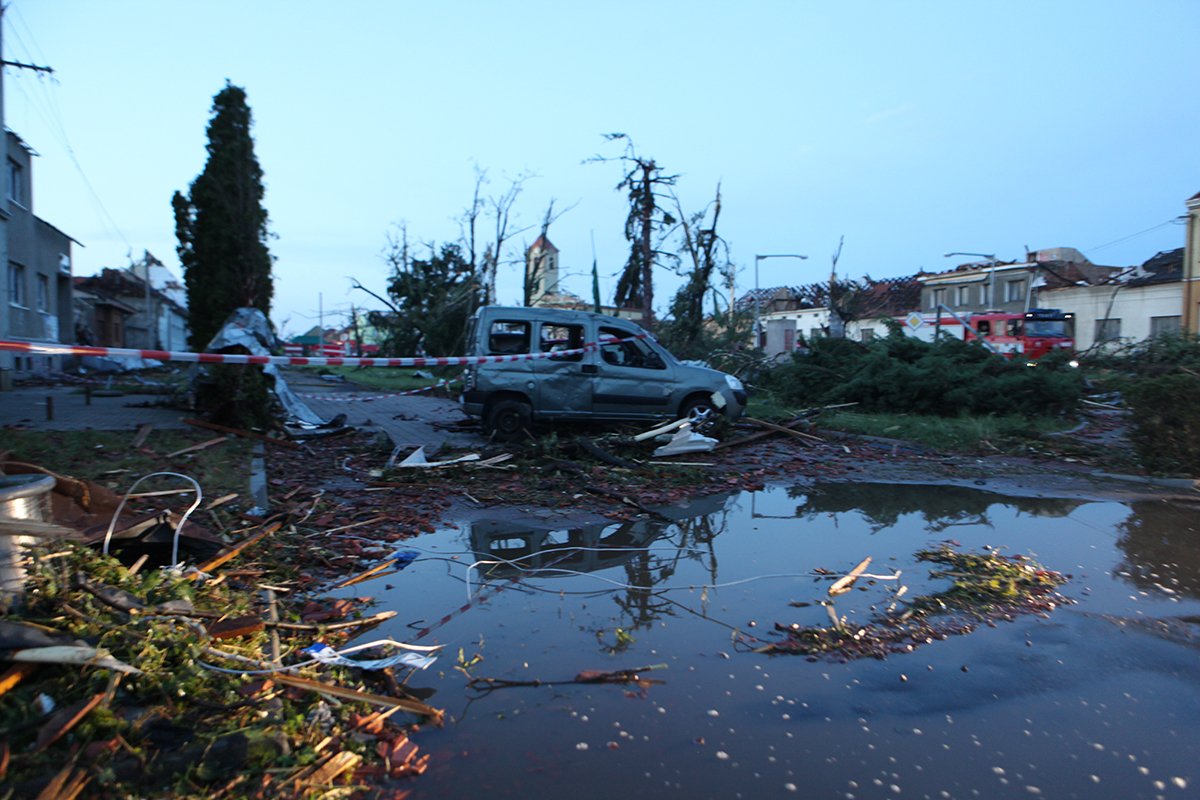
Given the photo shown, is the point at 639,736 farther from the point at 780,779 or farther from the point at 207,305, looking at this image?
the point at 207,305

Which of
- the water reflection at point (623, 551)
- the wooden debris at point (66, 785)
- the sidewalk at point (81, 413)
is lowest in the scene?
the water reflection at point (623, 551)

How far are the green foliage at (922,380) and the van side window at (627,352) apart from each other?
6.20 meters

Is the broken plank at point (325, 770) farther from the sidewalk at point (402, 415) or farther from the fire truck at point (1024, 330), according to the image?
the fire truck at point (1024, 330)

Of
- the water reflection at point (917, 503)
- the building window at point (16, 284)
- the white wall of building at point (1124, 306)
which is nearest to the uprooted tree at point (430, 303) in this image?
the building window at point (16, 284)

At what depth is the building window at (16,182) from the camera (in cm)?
2266

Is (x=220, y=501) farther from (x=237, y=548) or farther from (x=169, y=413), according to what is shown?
(x=169, y=413)

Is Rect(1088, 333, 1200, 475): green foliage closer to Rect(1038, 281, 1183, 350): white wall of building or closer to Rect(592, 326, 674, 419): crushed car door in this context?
Rect(592, 326, 674, 419): crushed car door

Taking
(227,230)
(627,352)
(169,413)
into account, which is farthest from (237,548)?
(227,230)

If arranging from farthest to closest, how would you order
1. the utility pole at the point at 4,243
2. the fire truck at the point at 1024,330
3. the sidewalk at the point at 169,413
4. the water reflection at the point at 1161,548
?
the fire truck at the point at 1024,330 → the utility pole at the point at 4,243 → the sidewalk at the point at 169,413 → the water reflection at the point at 1161,548

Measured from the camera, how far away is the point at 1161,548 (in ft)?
21.3

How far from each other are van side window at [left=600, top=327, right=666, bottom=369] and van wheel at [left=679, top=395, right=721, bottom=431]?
69 centimetres

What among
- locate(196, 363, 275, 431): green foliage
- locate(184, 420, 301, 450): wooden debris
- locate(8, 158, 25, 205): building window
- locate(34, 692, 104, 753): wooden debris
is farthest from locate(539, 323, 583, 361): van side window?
locate(8, 158, 25, 205): building window

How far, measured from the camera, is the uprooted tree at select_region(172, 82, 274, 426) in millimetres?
11477

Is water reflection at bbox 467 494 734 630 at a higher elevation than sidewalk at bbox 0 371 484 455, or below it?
below
